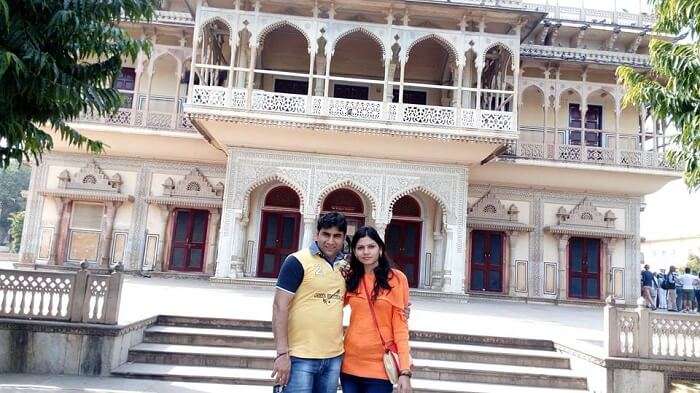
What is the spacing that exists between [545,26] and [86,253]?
1595 centimetres

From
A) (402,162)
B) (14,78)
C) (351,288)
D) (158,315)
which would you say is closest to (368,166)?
(402,162)

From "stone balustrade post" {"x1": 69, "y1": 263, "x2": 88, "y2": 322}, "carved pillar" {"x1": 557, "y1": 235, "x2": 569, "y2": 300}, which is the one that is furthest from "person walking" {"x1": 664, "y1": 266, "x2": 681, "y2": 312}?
"stone balustrade post" {"x1": 69, "y1": 263, "x2": 88, "y2": 322}

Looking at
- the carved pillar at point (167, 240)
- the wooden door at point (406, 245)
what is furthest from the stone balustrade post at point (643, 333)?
the carved pillar at point (167, 240)

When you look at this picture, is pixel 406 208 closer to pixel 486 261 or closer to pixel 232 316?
pixel 486 261

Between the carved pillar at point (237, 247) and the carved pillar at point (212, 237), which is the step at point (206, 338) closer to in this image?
the carved pillar at point (237, 247)

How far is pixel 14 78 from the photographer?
4164 mm

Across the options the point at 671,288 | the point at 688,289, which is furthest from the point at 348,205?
the point at 688,289

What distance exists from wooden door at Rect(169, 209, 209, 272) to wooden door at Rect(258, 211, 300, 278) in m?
1.98

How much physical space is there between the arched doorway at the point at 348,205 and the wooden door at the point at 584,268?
678cm

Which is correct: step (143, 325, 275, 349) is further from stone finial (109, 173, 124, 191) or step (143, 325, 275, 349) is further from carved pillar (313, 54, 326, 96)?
stone finial (109, 173, 124, 191)

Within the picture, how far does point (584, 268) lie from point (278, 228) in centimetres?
954

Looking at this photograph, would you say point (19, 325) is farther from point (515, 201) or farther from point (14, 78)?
point (515, 201)

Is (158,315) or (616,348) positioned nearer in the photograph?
(616,348)

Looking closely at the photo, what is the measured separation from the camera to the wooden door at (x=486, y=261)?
14.9 m
